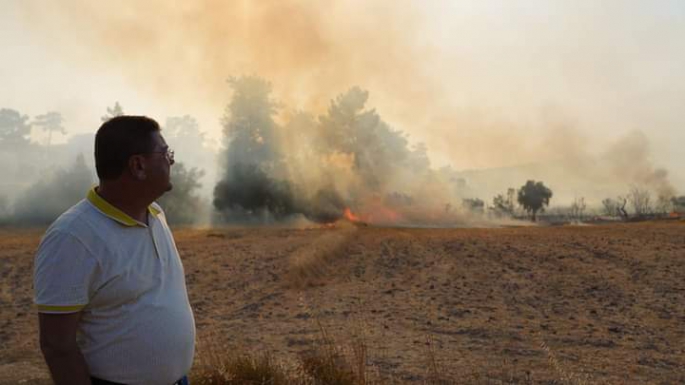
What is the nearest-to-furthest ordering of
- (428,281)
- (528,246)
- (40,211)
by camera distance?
(428,281) < (528,246) < (40,211)

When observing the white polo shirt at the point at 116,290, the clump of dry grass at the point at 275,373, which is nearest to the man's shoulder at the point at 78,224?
the white polo shirt at the point at 116,290

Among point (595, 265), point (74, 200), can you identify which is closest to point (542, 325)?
point (595, 265)

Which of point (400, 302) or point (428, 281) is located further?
point (428, 281)

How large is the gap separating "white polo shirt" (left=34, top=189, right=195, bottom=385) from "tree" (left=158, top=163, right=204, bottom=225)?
177ft

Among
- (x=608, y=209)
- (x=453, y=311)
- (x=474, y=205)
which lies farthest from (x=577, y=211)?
(x=453, y=311)

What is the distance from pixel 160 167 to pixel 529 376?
19.7 ft

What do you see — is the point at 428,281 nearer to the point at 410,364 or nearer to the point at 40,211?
the point at 410,364

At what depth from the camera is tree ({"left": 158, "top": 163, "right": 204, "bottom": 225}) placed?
55.1 metres

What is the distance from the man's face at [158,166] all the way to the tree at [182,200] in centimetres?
5394

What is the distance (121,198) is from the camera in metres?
2.73

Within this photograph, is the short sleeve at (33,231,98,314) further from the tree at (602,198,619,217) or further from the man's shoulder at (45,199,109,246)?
the tree at (602,198,619,217)

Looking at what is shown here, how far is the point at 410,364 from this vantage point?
780cm

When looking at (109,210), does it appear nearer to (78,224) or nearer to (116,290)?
(78,224)

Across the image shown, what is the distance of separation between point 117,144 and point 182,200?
2214 inches
